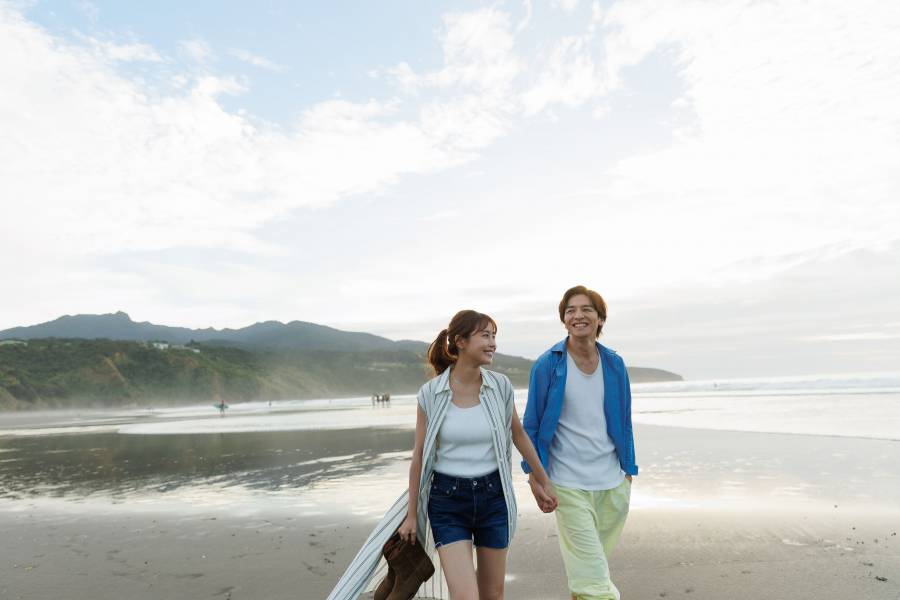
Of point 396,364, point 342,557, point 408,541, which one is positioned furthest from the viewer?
point 396,364

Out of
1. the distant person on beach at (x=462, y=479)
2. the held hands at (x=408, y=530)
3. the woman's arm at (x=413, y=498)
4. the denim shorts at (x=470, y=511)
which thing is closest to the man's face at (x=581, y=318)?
the distant person on beach at (x=462, y=479)

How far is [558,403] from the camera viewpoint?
407cm

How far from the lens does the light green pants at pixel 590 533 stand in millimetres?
3812

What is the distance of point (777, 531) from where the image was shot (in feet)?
22.5

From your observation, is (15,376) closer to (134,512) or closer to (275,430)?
(275,430)

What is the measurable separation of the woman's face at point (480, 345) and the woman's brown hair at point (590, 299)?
0.75m

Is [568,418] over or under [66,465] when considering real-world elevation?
over

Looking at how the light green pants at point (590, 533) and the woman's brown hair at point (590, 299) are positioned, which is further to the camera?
the woman's brown hair at point (590, 299)

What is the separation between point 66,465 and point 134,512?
7.58 metres

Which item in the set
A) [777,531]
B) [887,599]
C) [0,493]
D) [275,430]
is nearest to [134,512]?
[0,493]

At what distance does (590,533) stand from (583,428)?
2.01ft

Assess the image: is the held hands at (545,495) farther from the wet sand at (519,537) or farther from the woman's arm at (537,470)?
the wet sand at (519,537)

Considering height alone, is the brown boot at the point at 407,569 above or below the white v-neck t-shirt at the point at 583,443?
below

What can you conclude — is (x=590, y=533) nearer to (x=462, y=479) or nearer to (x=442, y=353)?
(x=462, y=479)
